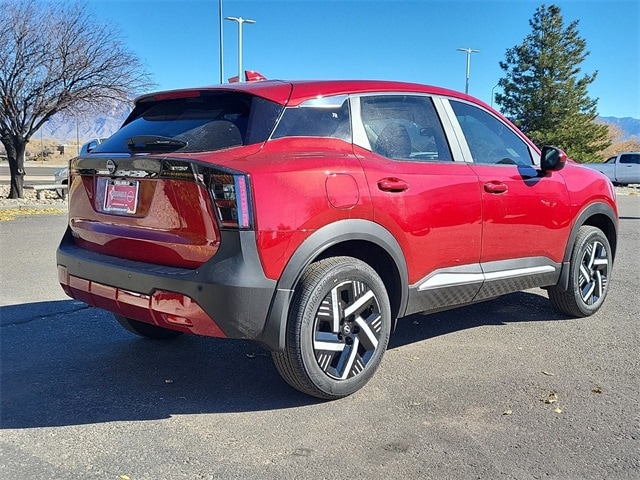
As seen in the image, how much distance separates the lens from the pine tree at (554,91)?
142ft

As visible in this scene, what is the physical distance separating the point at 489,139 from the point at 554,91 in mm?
42628

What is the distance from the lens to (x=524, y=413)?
134 inches

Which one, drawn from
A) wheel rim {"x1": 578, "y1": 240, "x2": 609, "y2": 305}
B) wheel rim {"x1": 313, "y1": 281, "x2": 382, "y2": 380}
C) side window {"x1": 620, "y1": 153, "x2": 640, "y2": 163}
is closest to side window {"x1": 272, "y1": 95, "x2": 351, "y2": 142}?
wheel rim {"x1": 313, "y1": 281, "x2": 382, "y2": 380}

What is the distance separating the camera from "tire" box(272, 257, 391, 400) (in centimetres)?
329

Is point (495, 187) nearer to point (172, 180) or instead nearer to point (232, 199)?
point (232, 199)

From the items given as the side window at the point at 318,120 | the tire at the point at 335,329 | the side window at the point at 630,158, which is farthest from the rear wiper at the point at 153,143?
the side window at the point at 630,158

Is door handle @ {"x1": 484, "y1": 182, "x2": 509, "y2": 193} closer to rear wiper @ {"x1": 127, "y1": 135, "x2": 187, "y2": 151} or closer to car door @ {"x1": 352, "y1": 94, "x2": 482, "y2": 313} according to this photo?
car door @ {"x1": 352, "y1": 94, "x2": 482, "y2": 313}

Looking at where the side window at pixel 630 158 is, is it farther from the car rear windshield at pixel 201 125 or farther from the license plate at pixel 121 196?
the license plate at pixel 121 196

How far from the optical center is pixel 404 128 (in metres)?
4.05

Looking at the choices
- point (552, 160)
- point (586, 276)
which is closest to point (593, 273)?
point (586, 276)

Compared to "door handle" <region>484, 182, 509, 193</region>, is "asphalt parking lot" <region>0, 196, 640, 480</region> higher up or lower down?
lower down

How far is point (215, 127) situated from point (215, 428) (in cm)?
158

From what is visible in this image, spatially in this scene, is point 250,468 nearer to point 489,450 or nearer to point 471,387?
point 489,450

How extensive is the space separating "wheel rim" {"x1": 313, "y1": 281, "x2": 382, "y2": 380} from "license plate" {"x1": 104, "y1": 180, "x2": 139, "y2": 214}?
116 cm
